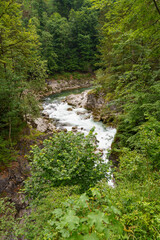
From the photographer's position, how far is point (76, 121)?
46.5ft

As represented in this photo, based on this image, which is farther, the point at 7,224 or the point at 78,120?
the point at 78,120

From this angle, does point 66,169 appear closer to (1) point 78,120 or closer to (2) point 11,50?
(2) point 11,50

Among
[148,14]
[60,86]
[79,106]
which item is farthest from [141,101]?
[60,86]

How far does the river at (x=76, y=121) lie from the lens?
10726 mm

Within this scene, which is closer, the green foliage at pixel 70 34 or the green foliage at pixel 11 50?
the green foliage at pixel 11 50

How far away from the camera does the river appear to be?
10726 mm

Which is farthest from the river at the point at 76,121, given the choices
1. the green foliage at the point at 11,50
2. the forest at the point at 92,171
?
the green foliage at the point at 11,50

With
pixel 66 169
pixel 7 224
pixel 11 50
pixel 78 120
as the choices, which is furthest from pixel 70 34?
pixel 7 224

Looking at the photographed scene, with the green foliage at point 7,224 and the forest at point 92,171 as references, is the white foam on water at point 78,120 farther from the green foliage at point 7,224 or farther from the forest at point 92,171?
the green foliage at point 7,224

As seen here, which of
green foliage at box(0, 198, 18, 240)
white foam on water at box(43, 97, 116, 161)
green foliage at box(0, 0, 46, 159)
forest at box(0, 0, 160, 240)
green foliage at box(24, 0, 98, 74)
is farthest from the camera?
green foliage at box(24, 0, 98, 74)

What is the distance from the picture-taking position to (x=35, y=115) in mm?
9477

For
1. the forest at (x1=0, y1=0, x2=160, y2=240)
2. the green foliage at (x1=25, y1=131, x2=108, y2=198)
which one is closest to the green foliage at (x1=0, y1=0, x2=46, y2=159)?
the forest at (x1=0, y1=0, x2=160, y2=240)

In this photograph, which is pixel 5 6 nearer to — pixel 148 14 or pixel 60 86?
pixel 148 14

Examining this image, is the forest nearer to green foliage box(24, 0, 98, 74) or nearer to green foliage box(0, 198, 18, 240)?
green foliage box(0, 198, 18, 240)
